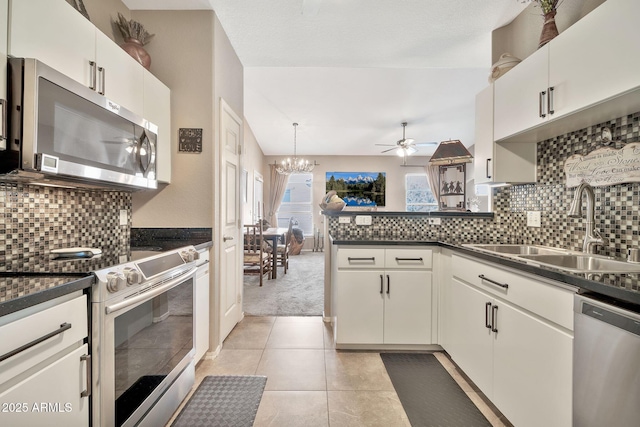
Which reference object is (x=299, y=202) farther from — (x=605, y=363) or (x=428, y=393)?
(x=605, y=363)

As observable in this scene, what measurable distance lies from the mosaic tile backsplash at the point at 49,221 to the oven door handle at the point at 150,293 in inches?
15.1

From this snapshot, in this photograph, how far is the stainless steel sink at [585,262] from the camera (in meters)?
1.41

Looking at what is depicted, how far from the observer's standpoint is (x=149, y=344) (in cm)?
142

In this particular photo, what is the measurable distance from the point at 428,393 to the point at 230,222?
1.94 m

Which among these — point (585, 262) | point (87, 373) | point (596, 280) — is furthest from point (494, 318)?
point (87, 373)

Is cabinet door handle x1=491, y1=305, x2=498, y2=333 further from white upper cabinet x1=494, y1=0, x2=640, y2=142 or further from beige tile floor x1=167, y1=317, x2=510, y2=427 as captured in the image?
white upper cabinet x1=494, y1=0, x2=640, y2=142

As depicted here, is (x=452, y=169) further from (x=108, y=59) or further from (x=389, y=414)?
(x=108, y=59)

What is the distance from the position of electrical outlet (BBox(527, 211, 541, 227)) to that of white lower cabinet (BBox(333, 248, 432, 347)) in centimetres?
74

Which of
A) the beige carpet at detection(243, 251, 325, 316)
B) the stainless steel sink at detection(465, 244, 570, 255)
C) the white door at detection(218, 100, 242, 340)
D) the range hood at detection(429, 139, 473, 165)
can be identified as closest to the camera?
the stainless steel sink at detection(465, 244, 570, 255)

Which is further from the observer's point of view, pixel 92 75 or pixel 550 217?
pixel 550 217

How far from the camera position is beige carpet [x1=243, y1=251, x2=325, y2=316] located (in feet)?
10.8

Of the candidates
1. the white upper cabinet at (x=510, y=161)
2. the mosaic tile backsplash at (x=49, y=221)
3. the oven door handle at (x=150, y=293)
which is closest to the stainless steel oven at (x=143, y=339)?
the oven door handle at (x=150, y=293)

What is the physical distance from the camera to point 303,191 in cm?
834

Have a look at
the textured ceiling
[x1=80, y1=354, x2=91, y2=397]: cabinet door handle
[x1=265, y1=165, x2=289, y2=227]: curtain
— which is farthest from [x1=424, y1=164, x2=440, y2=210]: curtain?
[x1=80, y1=354, x2=91, y2=397]: cabinet door handle
